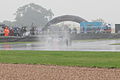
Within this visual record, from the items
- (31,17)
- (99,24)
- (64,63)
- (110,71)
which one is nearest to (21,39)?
(99,24)

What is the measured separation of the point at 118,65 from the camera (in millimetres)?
14164

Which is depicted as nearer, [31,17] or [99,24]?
[99,24]

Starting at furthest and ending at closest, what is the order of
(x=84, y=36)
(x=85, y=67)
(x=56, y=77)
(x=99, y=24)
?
(x=99, y=24) < (x=84, y=36) < (x=85, y=67) < (x=56, y=77)

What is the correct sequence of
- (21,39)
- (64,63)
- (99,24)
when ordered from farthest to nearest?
1. (99,24)
2. (21,39)
3. (64,63)

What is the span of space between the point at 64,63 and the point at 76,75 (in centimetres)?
389

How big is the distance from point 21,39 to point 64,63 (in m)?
32.7

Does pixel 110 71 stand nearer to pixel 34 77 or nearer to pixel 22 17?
pixel 34 77

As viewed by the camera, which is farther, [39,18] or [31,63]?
[39,18]

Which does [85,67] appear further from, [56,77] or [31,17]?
[31,17]

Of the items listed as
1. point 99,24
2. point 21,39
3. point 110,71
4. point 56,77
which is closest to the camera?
point 56,77

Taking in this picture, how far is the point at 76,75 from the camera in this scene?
11703 mm

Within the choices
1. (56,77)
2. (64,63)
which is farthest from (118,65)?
(56,77)

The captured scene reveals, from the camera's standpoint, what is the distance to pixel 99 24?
71812mm

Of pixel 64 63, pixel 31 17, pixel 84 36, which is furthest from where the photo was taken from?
pixel 31 17
